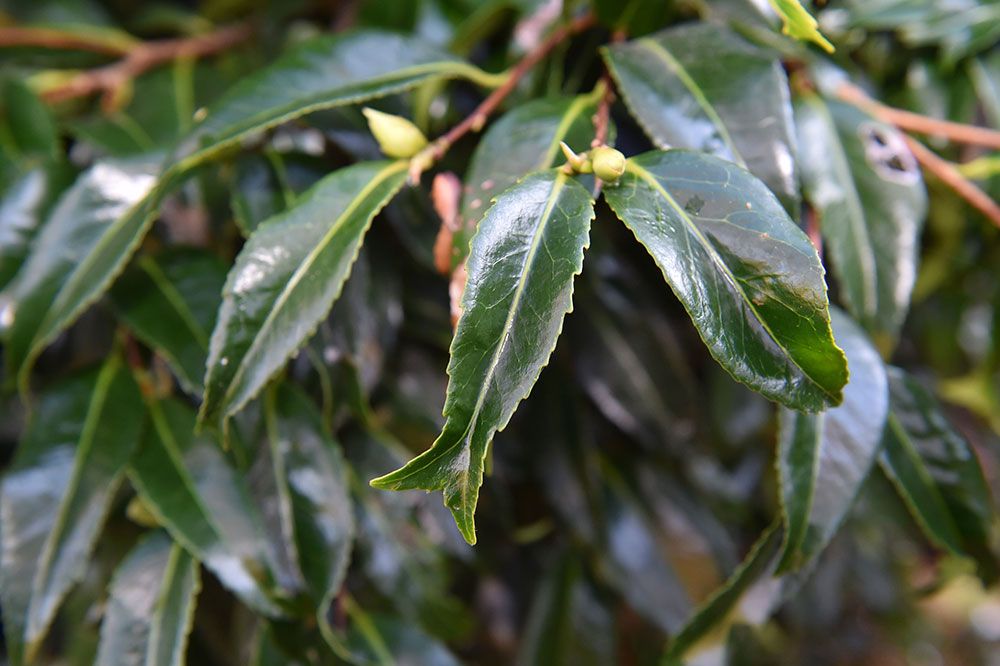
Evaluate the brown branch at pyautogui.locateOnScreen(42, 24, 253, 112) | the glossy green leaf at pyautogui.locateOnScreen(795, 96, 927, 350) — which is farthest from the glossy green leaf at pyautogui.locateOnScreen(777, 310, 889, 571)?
the brown branch at pyautogui.locateOnScreen(42, 24, 253, 112)

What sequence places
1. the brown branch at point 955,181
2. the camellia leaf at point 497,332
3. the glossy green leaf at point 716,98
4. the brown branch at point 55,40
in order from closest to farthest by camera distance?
the camellia leaf at point 497,332 → the glossy green leaf at point 716,98 → the brown branch at point 955,181 → the brown branch at point 55,40

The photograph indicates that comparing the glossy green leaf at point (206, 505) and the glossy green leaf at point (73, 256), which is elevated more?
the glossy green leaf at point (73, 256)

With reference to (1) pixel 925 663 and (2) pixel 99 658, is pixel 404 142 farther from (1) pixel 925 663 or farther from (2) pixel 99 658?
(1) pixel 925 663

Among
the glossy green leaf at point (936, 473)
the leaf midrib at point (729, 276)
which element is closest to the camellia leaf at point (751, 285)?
the leaf midrib at point (729, 276)

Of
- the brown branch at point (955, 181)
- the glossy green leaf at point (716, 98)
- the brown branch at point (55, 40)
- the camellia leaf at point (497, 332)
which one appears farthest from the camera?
the brown branch at point (55, 40)

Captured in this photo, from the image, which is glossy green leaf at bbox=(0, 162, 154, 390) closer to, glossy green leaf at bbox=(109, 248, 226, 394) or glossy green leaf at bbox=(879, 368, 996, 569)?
glossy green leaf at bbox=(109, 248, 226, 394)

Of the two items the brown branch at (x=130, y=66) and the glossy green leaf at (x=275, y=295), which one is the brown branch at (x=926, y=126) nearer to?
the glossy green leaf at (x=275, y=295)

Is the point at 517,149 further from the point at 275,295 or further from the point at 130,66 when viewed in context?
the point at 130,66
